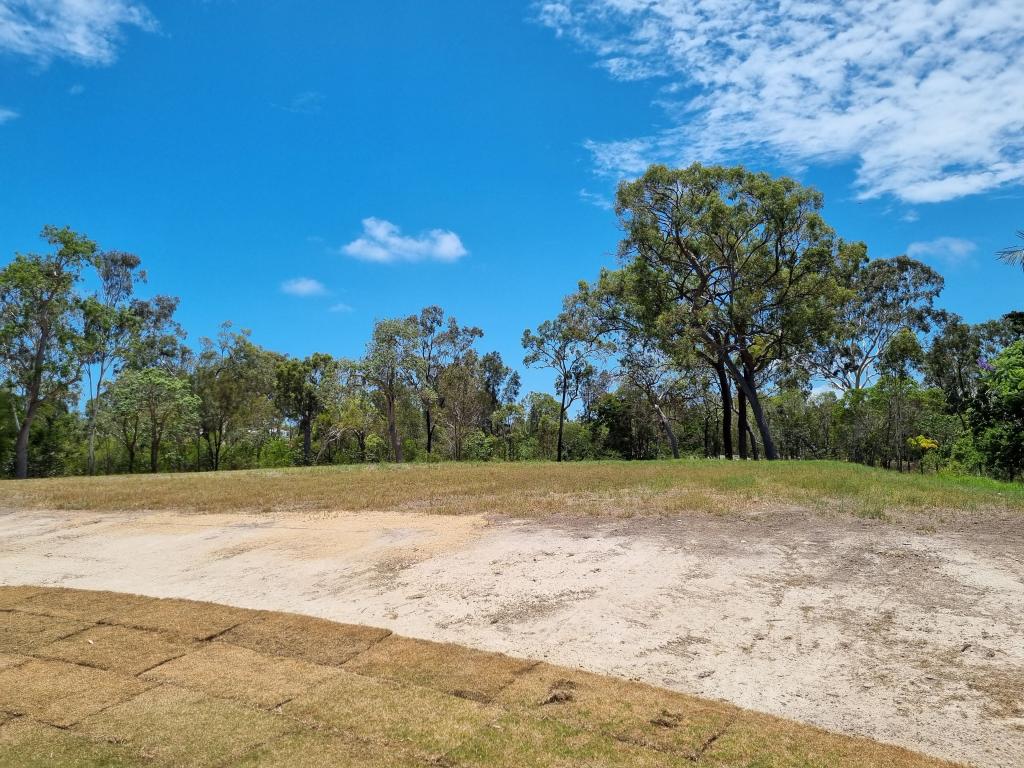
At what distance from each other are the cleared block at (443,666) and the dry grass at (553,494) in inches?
223

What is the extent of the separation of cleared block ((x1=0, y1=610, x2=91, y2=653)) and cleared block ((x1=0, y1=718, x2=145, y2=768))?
1.81m

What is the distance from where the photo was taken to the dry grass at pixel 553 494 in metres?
11.1

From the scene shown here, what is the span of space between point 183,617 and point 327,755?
3.27m

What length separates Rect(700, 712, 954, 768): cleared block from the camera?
362cm

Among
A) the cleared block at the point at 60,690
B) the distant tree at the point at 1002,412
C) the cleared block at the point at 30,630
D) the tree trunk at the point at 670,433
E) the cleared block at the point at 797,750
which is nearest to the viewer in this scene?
the cleared block at the point at 797,750

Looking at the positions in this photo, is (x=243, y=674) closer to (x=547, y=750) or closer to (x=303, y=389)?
(x=547, y=750)

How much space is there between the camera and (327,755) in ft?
12.4

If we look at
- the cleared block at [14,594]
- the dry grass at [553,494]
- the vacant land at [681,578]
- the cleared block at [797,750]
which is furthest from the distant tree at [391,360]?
the cleared block at [797,750]

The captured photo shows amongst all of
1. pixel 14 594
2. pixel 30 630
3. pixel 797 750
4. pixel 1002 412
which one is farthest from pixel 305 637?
pixel 1002 412

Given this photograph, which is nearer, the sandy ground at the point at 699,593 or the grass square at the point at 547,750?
the grass square at the point at 547,750

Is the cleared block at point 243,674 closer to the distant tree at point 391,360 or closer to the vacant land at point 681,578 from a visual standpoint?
the vacant land at point 681,578

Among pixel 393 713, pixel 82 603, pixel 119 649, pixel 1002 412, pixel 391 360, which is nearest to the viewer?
pixel 393 713

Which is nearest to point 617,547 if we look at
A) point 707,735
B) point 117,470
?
point 707,735

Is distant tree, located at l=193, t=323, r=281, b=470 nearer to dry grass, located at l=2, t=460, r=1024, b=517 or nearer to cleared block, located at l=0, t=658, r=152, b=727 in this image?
dry grass, located at l=2, t=460, r=1024, b=517
